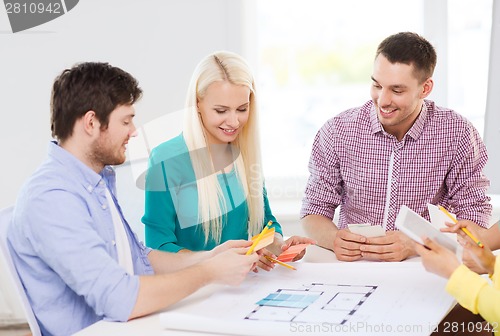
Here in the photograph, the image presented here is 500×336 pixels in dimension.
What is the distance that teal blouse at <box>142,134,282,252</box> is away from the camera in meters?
2.29

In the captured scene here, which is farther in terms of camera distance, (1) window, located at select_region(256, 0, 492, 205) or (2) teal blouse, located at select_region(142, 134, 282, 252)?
(1) window, located at select_region(256, 0, 492, 205)

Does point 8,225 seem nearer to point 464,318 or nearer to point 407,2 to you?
point 464,318

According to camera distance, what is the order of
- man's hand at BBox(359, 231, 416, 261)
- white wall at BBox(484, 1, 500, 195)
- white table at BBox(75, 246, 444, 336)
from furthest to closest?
white wall at BBox(484, 1, 500, 195)
man's hand at BBox(359, 231, 416, 261)
white table at BBox(75, 246, 444, 336)

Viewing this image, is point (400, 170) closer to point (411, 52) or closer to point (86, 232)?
point (411, 52)

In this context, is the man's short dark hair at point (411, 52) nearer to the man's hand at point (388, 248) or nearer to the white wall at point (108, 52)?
the man's hand at point (388, 248)

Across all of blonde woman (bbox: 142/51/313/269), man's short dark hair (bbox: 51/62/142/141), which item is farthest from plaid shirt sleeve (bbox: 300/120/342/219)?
man's short dark hair (bbox: 51/62/142/141)

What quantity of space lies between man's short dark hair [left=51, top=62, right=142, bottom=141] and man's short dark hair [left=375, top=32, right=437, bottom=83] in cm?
110

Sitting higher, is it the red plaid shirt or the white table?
the red plaid shirt

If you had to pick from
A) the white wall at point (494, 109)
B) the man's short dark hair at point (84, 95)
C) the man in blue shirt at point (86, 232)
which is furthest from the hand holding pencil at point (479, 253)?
the white wall at point (494, 109)

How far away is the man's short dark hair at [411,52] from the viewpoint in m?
2.51

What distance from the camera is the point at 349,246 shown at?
86.6 inches

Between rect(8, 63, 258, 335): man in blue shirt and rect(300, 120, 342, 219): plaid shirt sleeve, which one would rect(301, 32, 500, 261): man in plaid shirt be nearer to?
rect(300, 120, 342, 219): plaid shirt sleeve

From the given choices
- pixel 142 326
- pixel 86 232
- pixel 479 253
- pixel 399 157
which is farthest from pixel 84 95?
pixel 399 157

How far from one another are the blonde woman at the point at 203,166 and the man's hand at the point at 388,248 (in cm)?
28
